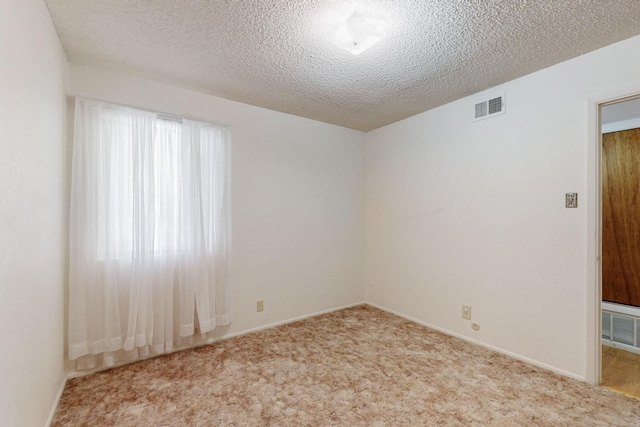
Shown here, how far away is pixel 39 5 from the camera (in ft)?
5.10

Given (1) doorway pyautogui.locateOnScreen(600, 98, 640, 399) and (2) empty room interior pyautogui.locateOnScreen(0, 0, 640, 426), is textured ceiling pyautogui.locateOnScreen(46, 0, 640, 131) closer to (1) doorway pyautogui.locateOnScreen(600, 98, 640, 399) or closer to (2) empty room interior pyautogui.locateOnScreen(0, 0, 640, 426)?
(2) empty room interior pyautogui.locateOnScreen(0, 0, 640, 426)

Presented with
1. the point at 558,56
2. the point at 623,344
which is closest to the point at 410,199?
the point at 558,56

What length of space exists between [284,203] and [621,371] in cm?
329

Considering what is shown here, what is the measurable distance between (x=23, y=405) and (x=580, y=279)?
3413 mm

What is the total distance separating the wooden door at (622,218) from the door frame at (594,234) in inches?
79.7

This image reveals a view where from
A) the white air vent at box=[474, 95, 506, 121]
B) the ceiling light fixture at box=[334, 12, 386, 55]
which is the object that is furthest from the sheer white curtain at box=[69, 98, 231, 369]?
the white air vent at box=[474, 95, 506, 121]

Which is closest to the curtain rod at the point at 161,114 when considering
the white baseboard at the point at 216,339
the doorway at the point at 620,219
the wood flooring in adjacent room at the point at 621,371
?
the white baseboard at the point at 216,339

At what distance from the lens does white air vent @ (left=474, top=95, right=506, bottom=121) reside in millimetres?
2650

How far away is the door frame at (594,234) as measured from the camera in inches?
83.5

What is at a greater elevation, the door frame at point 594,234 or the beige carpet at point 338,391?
the door frame at point 594,234

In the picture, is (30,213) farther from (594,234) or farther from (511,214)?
(594,234)

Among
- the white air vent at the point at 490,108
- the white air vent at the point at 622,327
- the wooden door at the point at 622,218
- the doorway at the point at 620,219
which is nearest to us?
the white air vent at the point at 490,108

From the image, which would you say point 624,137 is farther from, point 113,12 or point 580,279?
point 113,12

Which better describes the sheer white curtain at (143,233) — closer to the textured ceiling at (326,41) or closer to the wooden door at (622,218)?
the textured ceiling at (326,41)
